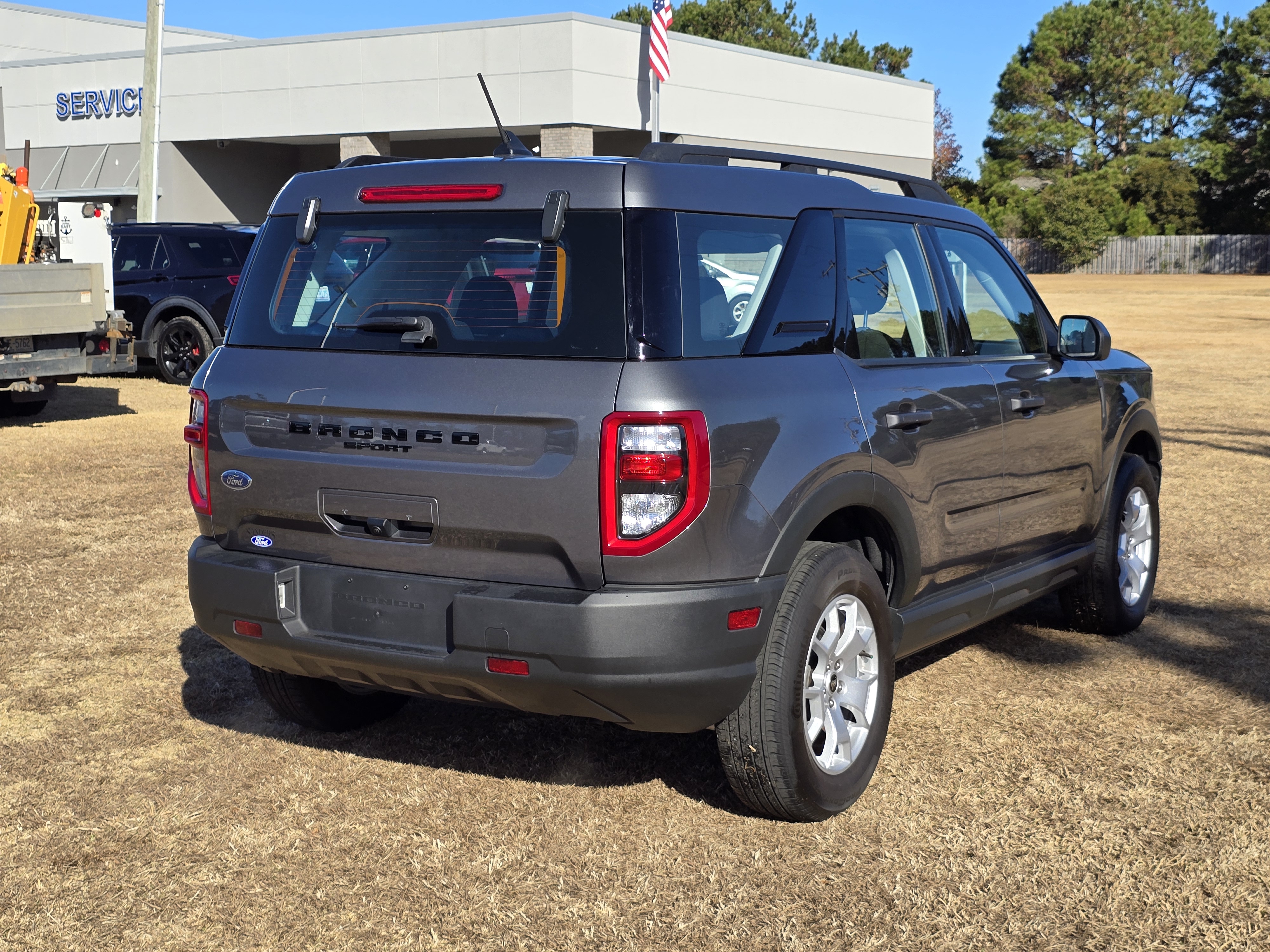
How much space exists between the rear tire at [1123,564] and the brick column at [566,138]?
2935 cm

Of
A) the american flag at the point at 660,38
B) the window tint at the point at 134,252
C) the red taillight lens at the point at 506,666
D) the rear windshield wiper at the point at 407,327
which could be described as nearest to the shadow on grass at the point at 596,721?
the red taillight lens at the point at 506,666

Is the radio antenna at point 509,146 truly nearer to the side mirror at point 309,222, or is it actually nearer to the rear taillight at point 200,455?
the side mirror at point 309,222

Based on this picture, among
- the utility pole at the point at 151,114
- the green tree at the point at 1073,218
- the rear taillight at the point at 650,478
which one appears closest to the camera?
the rear taillight at the point at 650,478

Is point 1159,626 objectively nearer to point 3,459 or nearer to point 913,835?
point 913,835

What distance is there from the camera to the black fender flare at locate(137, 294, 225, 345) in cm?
1678

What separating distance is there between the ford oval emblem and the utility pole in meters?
20.2

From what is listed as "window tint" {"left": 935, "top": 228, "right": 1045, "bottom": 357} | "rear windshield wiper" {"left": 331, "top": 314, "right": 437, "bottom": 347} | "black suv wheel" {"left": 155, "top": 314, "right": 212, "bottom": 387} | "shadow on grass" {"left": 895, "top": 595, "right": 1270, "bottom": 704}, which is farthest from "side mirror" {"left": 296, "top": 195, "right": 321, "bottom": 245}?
"black suv wheel" {"left": 155, "top": 314, "right": 212, "bottom": 387}

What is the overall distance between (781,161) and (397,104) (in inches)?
1321

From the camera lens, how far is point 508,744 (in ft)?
15.9

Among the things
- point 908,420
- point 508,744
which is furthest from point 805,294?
point 508,744

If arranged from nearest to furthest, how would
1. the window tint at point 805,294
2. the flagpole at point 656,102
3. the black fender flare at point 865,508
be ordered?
the black fender flare at point 865,508, the window tint at point 805,294, the flagpole at point 656,102

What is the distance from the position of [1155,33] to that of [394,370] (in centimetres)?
7675

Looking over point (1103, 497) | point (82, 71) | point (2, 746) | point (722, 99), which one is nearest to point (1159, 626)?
point (1103, 497)

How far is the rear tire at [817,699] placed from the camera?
387cm
